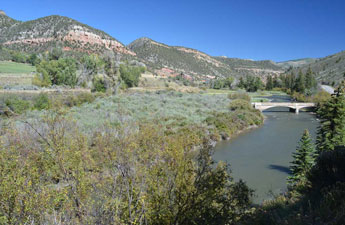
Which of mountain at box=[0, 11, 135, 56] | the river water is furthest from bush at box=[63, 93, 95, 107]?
mountain at box=[0, 11, 135, 56]

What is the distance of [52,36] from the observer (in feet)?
363

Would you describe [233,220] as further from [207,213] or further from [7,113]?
[7,113]

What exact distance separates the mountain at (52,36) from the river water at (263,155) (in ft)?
309

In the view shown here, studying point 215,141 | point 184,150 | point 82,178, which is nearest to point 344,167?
point 184,150

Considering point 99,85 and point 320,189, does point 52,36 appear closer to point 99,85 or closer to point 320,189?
point 99,85

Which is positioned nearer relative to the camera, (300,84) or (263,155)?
(263,155)

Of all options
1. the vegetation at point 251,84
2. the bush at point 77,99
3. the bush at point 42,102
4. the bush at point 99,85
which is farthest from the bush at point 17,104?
the vegetation at point 251,84

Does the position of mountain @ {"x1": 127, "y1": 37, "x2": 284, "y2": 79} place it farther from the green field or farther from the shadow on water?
the shadow on water

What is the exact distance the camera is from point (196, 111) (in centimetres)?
4488

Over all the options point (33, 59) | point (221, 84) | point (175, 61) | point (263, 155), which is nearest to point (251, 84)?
point (221, 84)

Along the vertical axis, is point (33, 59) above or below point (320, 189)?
above

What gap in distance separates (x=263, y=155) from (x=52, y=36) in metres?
116

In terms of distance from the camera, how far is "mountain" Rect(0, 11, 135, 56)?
102625mm

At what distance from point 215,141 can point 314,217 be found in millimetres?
23530
